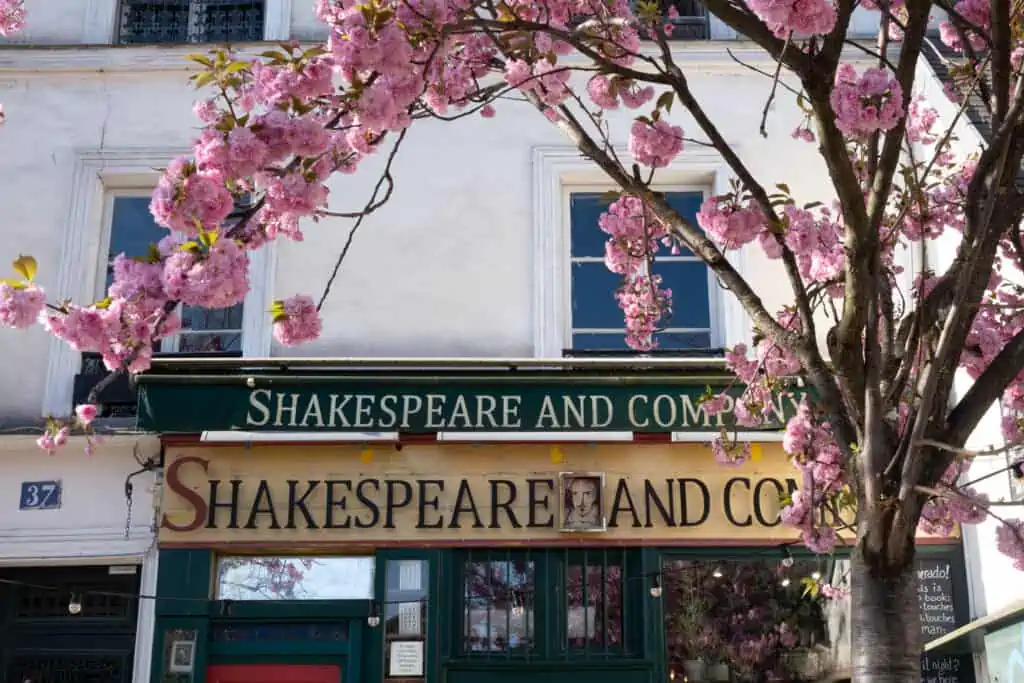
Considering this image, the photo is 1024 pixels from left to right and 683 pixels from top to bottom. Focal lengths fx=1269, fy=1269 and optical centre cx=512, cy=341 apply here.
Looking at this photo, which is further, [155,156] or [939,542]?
[155,156]

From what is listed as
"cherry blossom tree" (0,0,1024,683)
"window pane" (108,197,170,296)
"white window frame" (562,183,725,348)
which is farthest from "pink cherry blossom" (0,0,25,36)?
"white window frame" (562,183,725,348)

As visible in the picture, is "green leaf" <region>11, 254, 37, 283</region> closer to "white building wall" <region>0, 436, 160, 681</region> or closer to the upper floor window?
"white building wall" <region>0, 436, 160, 681</region>

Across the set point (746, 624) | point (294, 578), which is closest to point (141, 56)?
point (294, 578)

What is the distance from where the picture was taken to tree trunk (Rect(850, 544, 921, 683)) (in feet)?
13.7

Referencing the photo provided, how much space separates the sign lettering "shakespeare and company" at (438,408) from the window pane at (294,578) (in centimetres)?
100

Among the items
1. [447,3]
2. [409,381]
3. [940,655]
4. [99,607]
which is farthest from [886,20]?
[99,607]

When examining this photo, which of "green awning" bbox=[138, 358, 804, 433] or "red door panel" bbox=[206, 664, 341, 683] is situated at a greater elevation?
"green awning" bbox=[138, 358, 804, 433]

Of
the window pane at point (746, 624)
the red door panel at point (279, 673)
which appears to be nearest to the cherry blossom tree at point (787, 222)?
the red door panel at point (279, 673)

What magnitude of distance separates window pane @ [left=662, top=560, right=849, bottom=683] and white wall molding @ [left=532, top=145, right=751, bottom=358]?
8.36 ft

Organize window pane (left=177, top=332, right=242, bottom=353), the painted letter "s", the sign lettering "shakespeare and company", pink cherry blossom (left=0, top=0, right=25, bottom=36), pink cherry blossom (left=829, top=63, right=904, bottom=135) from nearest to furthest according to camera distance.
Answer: pink cherry blossom (left=829, top=63, right=904, bottom=135), pink cherry blossom (left=0, top=0, right=25, bottom=36), the sign lettering "shakespeare and company", the painted letter "s", window pane (left=177, top=332, right=242, bottom=353)

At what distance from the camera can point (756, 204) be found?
18.1 ft

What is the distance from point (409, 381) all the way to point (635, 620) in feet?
7.28

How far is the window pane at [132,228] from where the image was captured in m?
9.48

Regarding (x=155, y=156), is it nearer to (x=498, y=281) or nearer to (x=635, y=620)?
(x=498, y=281)
